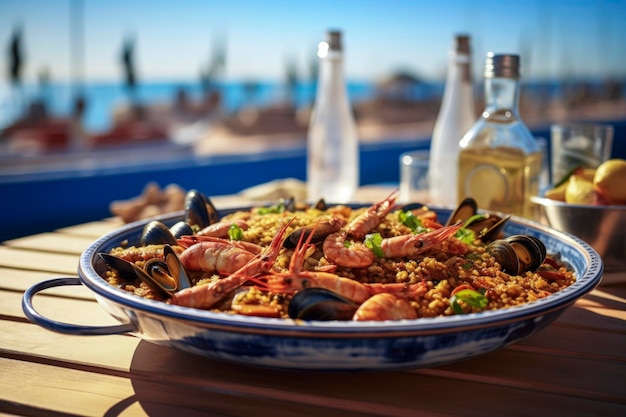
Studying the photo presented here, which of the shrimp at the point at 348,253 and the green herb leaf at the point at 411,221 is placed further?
the green herb leaf at the point at 411,221

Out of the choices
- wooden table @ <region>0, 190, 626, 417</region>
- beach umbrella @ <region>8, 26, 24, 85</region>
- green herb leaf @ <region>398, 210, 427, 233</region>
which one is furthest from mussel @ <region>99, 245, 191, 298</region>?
beach umbrella @ <region>8, 26, 24, 85</region>

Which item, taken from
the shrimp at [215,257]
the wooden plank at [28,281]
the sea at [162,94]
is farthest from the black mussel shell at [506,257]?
the sea at [162,94]

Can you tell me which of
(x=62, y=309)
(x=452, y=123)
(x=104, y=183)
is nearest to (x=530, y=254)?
(x=62, y=309)

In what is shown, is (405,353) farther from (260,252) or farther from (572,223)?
(572,223)

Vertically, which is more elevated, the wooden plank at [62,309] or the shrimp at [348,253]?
the shrimp at [348,253]

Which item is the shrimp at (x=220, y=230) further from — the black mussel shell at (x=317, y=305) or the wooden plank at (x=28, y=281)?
the black mussel shell at (x=317, y=305)

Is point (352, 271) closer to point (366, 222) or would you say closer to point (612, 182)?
point (366, 222)
